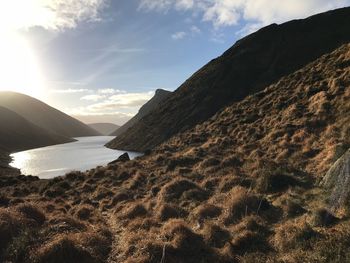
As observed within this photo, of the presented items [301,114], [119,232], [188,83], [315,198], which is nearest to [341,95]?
[301,114]

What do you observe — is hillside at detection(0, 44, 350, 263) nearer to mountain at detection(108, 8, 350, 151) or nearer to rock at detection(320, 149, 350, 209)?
rock at detection(320, 149, 350, 209)

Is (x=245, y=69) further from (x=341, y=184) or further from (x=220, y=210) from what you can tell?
(x=341, y=184)

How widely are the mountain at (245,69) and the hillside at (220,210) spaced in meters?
55.4

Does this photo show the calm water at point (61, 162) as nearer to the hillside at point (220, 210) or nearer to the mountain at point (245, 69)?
the mountain at point (245, 69)

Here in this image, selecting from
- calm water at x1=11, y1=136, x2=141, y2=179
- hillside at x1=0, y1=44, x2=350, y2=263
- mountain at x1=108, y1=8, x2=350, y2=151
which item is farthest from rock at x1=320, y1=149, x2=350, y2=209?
mountain at x1=108, y1=8, x2=350, y2=151

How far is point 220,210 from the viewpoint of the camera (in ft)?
55.3

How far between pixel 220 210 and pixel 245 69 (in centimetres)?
9097

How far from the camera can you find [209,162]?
28859 mm

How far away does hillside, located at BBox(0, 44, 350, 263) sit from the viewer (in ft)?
40.1

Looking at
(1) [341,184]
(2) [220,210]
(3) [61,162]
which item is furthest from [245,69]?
(1) [341,184]

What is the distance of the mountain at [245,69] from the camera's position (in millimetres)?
90938

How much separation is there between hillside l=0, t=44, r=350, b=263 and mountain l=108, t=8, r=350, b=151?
182 feet

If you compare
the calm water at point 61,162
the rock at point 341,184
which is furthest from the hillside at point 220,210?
the calm water at point 61,162

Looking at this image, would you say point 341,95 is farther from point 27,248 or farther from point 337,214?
point 27,248
